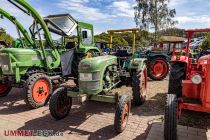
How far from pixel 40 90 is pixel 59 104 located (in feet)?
4.41

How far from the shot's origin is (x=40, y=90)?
582 cm

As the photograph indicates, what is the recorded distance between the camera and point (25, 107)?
5.76m

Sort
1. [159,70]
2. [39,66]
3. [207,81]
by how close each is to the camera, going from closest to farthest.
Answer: [207,81]
[39,66]
[159,70]

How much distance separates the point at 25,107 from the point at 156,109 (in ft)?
10.9

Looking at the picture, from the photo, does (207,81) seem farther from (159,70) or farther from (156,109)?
(159,70)

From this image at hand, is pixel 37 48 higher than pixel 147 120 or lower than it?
higher

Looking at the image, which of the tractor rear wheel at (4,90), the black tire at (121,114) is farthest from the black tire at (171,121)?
the tractor rear wheel at (4,90)

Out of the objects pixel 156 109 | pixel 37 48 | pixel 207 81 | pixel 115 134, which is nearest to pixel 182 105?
pixel 207 81

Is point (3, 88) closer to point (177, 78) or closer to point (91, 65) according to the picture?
point (91, 65)

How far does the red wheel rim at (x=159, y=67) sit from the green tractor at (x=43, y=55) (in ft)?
8.81

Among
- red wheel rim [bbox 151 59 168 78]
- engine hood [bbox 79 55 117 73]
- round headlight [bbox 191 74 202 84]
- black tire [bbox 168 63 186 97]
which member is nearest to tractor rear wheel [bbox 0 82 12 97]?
engine hood [bbox 79 55 117 73]

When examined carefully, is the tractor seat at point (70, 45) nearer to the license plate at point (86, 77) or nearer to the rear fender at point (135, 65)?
the rear fender at point (135, 65)

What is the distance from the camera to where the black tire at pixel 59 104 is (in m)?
4.49

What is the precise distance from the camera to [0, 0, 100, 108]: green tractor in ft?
19.3
